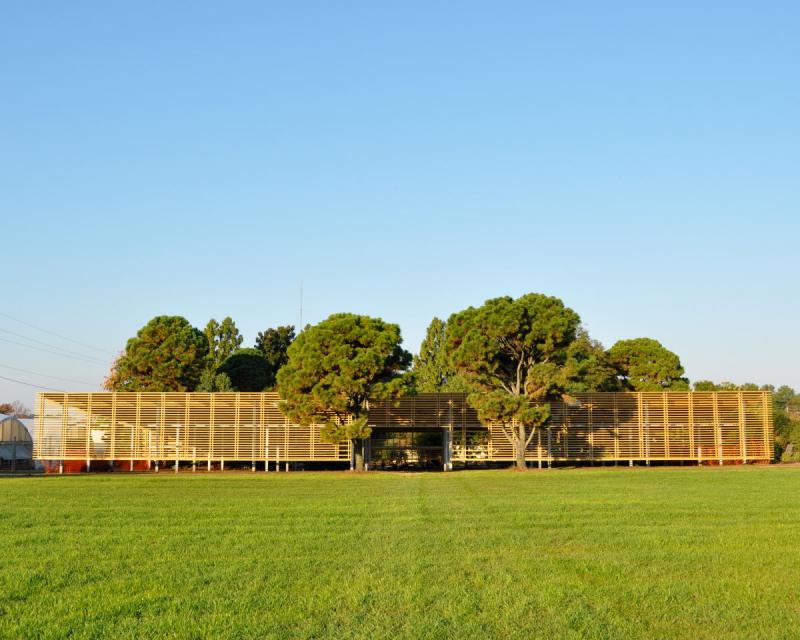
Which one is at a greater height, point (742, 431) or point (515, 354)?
point (515, 354)

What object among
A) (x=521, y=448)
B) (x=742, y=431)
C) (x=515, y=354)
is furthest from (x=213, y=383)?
(x=742, y=431)

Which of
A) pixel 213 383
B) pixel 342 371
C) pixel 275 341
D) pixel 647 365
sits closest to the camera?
pixel 342 371

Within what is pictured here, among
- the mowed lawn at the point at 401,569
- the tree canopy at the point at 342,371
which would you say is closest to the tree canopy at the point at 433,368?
the tree canopy at the point at 342,371

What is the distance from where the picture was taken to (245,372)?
7281cm

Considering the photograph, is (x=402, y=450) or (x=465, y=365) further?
(x=402, y=450)

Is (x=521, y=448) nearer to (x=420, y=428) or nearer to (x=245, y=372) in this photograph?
(x=420, y=428)

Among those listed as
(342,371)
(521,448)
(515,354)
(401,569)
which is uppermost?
(515,354)

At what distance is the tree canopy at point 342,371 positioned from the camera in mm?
42438

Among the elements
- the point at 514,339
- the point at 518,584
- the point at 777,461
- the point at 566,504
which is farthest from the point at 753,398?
the point at 518,584

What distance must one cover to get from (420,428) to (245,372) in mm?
26052

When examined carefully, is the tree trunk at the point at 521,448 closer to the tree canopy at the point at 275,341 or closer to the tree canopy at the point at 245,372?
the tree canopy at the point at 245,372

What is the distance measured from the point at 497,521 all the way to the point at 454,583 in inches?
279

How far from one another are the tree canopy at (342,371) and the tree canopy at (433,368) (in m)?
26.8

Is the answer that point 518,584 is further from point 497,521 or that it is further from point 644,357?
point 644,357
